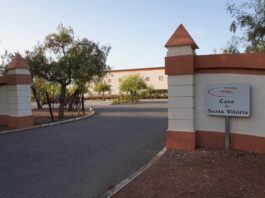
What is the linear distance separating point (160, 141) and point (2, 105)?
8.71 m

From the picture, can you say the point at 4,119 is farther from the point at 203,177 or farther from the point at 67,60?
the point at 203,177

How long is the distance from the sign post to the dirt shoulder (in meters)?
0.89

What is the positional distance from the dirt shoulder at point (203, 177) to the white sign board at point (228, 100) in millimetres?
967

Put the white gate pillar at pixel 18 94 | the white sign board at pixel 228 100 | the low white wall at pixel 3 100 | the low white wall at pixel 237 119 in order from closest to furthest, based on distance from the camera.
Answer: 1. the low white wall at pixel 237 119
2. the white sign board at pixel 228 100
3. the white gate pillar at pixel 18 94
4. the low white wall at pixel 3 100

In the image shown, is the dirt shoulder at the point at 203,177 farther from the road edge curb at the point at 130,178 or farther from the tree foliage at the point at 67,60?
the tree foliage at the point at 67,60

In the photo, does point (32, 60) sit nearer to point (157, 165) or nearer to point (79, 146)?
point (79, 146)

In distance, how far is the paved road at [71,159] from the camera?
6875 mm

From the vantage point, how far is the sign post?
8.70 metres

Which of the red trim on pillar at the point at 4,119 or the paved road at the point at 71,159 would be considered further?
the red trim on pillar at the point at 4,119

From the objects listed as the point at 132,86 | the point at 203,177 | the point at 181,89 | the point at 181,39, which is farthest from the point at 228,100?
the point at 132,86

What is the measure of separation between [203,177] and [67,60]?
15.8 meters

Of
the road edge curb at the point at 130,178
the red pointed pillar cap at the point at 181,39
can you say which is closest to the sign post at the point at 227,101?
the red pointed pillar cap at the point at 181,39

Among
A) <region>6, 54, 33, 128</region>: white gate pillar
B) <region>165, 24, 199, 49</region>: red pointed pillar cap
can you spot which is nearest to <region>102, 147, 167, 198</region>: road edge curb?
<region>165, 24, 199, 49</region>: red pointed pillar cap

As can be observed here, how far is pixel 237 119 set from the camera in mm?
8906
